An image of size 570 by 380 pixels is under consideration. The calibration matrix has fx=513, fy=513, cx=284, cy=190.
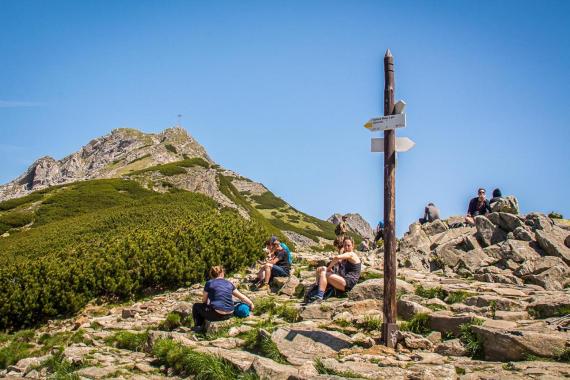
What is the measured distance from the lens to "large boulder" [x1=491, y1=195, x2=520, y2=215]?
21.9 meters

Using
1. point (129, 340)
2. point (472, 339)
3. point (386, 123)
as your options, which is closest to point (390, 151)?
point (386, 123)

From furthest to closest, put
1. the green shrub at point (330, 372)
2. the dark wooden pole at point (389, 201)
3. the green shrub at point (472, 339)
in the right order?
1. the dark wooden pole at point (389, 201)
2. the green shrub at point (472, 339)
3. the green shrub at point (330, 372)

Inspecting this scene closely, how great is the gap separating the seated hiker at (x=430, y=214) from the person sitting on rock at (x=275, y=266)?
1111cm

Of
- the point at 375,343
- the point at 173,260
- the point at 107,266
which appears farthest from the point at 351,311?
the point at 107,266

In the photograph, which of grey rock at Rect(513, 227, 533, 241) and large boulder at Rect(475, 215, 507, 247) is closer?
grey rock at Rect(513, 227, 533, 241)

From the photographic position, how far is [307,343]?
9.13 metres

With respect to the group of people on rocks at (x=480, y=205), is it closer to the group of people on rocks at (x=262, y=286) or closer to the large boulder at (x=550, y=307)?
the group of people on rocks at (x=262, y=286)

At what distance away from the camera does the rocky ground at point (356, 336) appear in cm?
766

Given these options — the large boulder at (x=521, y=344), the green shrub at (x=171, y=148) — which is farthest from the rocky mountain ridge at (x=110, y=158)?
the large boulder at (x=521, y=344)

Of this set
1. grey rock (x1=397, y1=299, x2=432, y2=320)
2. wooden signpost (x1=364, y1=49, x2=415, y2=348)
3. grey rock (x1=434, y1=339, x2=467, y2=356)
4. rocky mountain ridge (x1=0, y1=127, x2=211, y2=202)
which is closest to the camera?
grey rock (x1=434, y1=339, x2=467, y2=356)

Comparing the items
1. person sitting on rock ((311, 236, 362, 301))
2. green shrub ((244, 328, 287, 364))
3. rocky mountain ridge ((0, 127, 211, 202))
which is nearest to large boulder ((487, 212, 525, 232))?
person sitting on rock ((311, 236, 362, 301))

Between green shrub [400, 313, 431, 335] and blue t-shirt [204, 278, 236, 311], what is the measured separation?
394 cm

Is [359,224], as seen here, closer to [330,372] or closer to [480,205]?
[480,205]

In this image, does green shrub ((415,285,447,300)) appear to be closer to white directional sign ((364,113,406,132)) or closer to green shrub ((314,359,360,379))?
white directional sign ((364,113,406,132))
